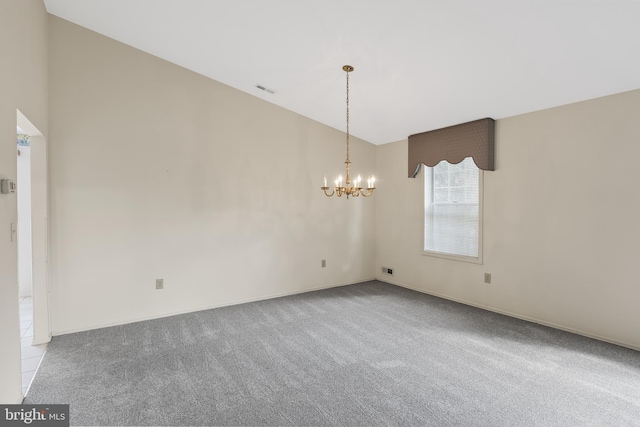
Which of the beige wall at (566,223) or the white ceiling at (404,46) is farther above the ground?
the white ceiling at (404,46)

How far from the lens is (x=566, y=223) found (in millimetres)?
3363

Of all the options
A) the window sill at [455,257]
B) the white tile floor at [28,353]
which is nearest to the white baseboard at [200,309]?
the white tile floor at [28,353]

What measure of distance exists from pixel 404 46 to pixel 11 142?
3.07 meters

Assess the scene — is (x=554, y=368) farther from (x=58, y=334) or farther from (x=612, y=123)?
(x=58, y=334)

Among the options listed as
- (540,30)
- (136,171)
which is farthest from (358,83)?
(136,171)

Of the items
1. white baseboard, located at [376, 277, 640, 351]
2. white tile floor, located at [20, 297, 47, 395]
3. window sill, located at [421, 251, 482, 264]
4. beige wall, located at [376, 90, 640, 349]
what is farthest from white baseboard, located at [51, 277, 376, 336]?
beige wall, located at [376, 90, 640, 349]

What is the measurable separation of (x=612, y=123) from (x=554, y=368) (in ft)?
7.84

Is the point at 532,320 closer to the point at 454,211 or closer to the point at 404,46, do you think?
the point at 454,211

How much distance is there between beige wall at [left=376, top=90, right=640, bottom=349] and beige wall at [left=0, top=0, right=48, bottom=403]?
4.60 meters

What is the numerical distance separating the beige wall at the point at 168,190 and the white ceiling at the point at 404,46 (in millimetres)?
434

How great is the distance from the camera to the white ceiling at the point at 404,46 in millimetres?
2359

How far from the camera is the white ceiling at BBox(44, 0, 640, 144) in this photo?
236 centimetres

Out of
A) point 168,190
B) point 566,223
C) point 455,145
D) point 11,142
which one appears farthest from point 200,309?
point 566,223

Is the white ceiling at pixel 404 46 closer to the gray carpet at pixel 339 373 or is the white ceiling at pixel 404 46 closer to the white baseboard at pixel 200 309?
the gray carpet at pixel 339 373
